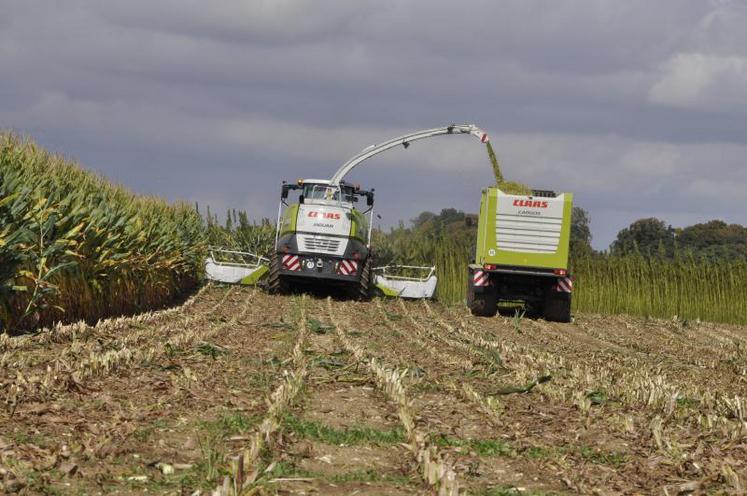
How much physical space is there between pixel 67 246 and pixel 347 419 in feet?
24.7

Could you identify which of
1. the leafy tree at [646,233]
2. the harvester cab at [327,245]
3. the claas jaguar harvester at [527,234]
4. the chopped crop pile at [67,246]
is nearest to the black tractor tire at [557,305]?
the claas jaguar harvester at [527,234]

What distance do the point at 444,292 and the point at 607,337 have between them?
13004mm

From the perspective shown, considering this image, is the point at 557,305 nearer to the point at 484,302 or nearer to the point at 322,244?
the point at 484,302

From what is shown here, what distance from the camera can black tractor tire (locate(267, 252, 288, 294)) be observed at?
2611 cm

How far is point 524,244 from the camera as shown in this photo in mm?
23141

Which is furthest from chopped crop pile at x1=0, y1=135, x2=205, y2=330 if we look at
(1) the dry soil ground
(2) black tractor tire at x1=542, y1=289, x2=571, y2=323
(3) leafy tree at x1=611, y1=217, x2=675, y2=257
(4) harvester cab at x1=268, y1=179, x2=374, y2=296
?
(3) leafy tree at x1=611, y1=217, x2=675, y2=257

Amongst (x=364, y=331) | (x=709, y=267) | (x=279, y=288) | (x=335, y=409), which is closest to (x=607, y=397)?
(x=335, y=409)

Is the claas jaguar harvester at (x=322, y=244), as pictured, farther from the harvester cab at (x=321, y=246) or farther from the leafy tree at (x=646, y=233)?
the leafy tree at (x=646, y=233)

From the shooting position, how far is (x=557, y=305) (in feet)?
78.8

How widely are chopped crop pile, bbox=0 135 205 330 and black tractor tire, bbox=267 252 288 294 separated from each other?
4775mm

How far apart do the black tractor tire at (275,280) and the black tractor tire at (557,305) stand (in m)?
6.69

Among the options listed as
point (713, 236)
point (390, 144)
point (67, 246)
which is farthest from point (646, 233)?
point (67, 246)

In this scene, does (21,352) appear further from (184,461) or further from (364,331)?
(364,331)

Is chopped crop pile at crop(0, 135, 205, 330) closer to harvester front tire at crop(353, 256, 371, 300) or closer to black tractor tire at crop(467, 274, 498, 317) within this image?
harvester front tire at crop(353, 256, 371, 300)
